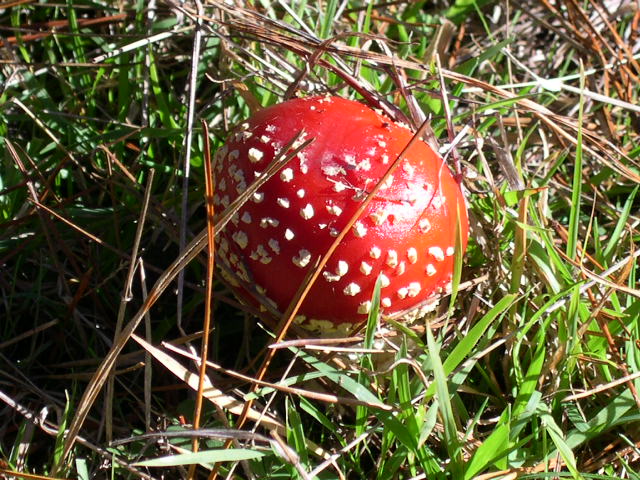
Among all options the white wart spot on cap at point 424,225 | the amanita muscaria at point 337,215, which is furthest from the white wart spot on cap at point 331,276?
the white wart spot on cap at point 424,225

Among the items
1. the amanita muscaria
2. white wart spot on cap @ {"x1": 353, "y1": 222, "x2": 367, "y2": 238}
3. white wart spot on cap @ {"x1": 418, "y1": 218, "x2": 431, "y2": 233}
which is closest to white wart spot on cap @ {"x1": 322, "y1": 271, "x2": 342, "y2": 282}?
the amanita muscaria

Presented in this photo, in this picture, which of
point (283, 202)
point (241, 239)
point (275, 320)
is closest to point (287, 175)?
point (283, 202)

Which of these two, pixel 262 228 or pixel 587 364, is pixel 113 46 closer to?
pixel 262 228

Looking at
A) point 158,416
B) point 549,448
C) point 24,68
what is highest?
point 24,68

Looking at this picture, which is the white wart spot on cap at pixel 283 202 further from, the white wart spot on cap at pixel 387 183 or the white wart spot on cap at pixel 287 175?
the white wart spot on cap at pixel 387 183

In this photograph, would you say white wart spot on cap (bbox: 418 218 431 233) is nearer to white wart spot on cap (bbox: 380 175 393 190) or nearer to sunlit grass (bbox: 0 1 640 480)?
white wart spot on cap (bbox: 380 175 393 190)

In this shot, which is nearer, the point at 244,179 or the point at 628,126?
the point at 244,179

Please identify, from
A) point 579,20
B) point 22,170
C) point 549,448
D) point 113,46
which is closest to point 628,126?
point 579,20

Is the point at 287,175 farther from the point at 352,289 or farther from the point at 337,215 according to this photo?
the point at 352,289
